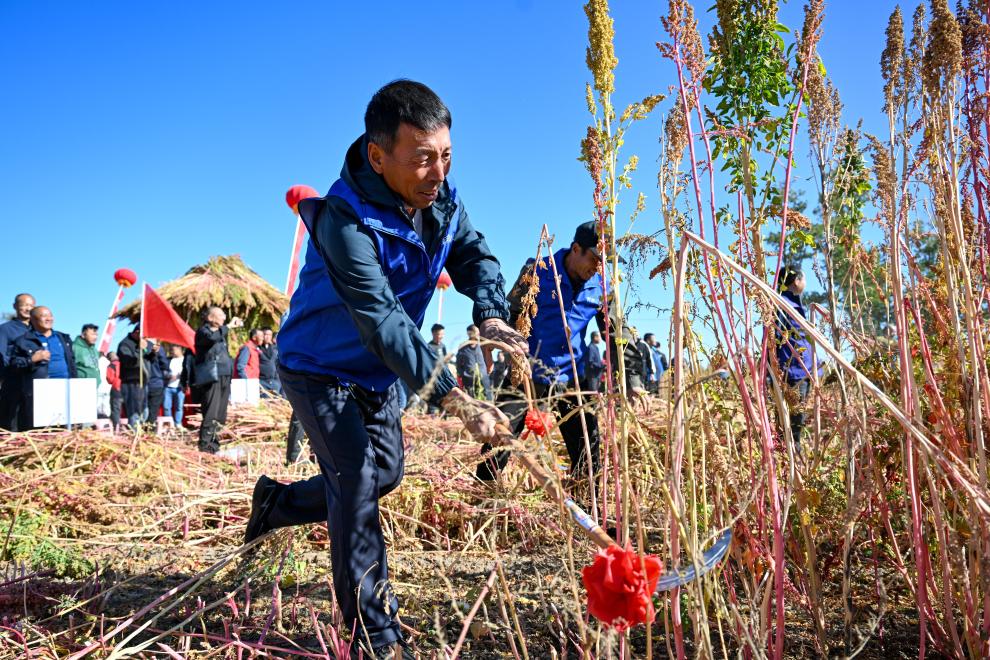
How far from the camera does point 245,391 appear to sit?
30.2 feet

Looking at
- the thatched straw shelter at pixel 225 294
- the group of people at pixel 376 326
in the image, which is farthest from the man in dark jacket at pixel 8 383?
the thatched straw shelter at pixel 225 294

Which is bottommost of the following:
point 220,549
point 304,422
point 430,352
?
point 220,549

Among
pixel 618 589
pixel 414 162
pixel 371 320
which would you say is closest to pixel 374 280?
pixel 371 320

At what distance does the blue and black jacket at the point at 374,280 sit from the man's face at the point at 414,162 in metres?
0.03

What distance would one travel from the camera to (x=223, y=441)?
719 cm

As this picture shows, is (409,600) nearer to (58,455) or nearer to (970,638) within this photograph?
(970,638)

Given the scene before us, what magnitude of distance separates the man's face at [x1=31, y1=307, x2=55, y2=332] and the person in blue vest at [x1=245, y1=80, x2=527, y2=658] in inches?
225

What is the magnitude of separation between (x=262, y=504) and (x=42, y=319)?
18.0 ft

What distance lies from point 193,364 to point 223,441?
89 cm

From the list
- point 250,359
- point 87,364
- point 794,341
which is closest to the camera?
point 794,341

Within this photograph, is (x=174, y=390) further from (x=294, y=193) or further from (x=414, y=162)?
(x=414, y=162)

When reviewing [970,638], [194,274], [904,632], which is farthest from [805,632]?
[194,274]

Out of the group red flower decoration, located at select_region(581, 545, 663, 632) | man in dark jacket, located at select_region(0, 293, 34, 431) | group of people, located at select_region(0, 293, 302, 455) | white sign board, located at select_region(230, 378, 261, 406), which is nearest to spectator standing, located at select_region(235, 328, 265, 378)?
group of people, located at select_region(0, 293, 302, 455)

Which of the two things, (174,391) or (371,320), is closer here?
(371,320)
